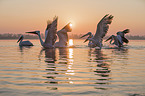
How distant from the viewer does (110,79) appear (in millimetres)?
6980

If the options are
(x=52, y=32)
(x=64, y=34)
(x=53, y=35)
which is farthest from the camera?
(x=64, y=34)

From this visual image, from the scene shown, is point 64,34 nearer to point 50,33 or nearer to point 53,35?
point 53,35

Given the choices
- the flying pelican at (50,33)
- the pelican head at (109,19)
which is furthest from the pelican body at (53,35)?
the pelican head at (109,19)

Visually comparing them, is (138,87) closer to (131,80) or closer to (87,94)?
(131,80)

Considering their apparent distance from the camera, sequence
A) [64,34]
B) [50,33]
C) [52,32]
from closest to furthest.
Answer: [52,32], [50,33], [64,34]

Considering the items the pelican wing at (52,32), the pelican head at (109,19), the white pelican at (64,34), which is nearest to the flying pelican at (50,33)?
the pelican wing at (52,32)

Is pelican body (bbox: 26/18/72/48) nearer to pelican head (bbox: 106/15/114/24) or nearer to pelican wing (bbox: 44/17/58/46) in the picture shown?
pelican wing (bbox: 44/17/58/46)

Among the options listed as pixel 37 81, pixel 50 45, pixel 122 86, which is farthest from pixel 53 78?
pixel 50 45

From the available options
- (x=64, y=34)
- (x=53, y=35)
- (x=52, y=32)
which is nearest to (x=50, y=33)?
(x=52, y=32)

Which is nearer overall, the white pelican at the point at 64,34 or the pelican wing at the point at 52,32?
the pelican wing at the point at 52,32

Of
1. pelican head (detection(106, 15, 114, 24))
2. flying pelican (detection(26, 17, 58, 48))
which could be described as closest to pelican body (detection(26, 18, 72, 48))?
flying pelican (detection(26, 17, 58, 48))

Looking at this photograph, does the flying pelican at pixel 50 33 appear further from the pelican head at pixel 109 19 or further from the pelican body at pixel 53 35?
the pelican head at pixel 109 19

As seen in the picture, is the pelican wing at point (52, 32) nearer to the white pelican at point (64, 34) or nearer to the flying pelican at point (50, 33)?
the flying pelican at point (50, 33)

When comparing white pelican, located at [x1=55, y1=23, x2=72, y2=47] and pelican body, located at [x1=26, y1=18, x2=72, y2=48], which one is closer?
pelican body, located at [x1=26, y1=18, x2=72, y2=48]
